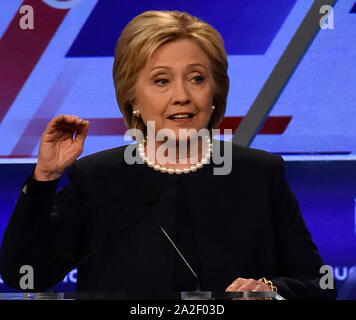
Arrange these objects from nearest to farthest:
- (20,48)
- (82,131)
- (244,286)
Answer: (244,286) → (82,131) → (20,48)

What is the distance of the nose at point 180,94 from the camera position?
1.82 metres

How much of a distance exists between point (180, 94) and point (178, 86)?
25 millimetres

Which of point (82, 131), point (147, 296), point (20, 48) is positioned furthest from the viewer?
point (20, 48)

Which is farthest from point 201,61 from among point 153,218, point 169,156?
point 153,218

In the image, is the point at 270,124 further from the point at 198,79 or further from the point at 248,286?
the point at 248,286

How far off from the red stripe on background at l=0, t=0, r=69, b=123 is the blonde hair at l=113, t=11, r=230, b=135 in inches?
27.8

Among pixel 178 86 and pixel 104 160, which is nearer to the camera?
pixel 178 86

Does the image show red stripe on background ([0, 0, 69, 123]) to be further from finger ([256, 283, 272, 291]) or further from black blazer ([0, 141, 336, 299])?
finger ([256, 283, 272, 291])

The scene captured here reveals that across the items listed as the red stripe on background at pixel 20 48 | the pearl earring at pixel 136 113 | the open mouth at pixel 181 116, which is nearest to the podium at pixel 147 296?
the open mouth at pixel 181 116

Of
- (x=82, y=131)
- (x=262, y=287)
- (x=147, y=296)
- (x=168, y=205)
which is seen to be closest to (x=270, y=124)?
(x=168, y=205)

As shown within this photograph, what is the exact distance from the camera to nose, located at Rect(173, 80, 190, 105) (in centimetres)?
182

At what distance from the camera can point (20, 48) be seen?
2.54m

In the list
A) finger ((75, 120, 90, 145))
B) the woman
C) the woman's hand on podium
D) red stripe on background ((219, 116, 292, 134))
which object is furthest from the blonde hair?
the woman's hand on podium
